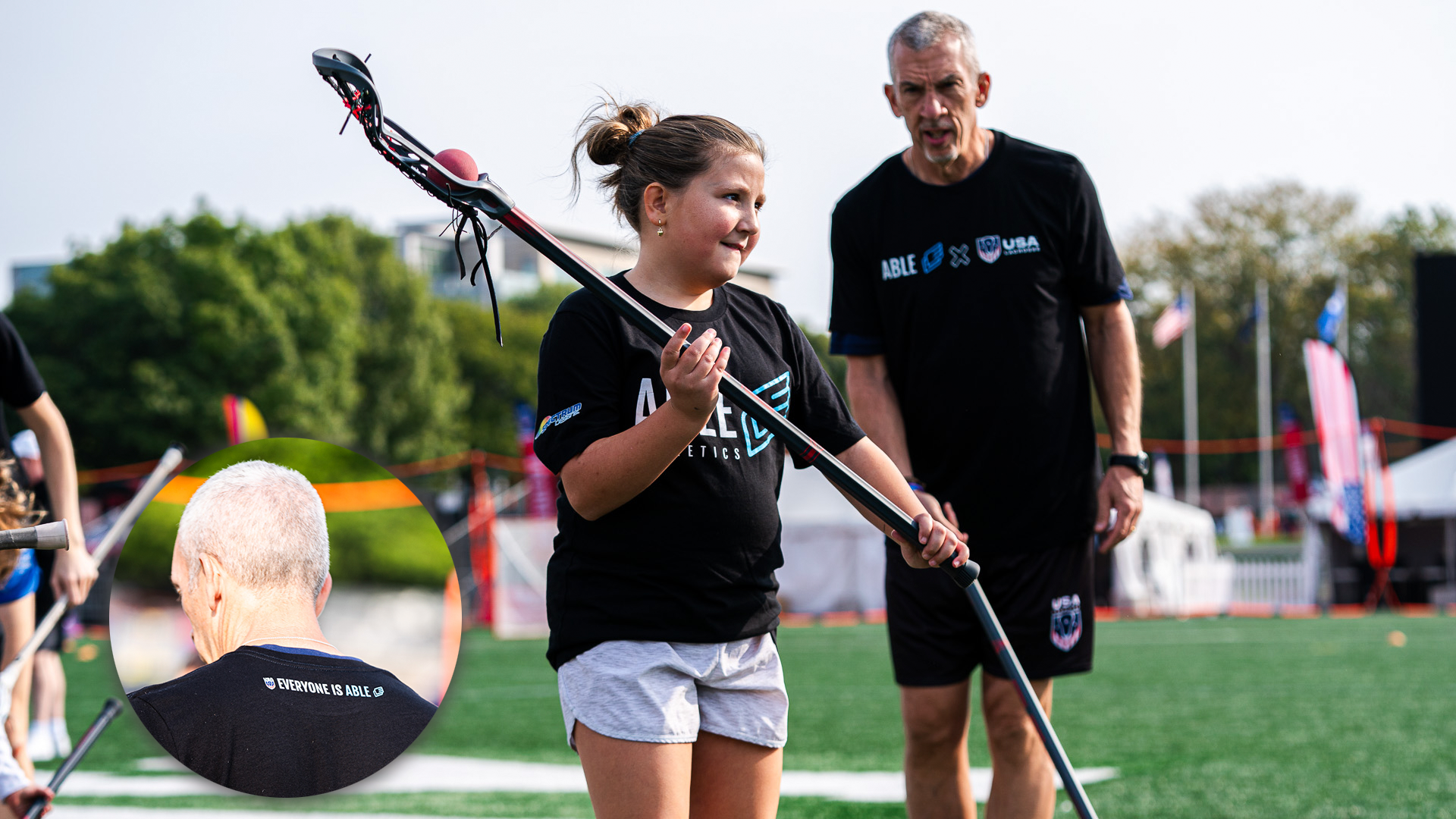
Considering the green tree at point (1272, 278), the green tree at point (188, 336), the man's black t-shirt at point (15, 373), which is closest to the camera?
the man's black t-shirt at point (15, 373)

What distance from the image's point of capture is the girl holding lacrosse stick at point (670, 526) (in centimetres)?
243

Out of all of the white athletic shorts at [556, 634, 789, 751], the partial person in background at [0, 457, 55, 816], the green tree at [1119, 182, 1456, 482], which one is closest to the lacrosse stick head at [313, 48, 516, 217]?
the white athletic shorts at [556, 634, 789, 751]

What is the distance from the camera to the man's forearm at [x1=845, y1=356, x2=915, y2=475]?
3576 mm

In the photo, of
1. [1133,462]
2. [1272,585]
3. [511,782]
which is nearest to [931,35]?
[1133,462]

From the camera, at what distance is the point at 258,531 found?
5.54ft

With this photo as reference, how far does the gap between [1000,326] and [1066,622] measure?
Result: 0.78m

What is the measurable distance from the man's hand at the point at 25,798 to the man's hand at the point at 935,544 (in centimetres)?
193

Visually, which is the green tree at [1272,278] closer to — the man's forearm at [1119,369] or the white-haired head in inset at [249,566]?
the man's forearm at [1119,369]

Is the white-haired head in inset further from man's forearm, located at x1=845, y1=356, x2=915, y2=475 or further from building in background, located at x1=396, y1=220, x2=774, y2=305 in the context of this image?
building in background, located at x1=396, y1=220, x2=774, y2=305

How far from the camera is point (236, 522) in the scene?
1.68m

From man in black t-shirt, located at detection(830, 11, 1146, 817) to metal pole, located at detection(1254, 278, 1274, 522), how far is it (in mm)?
48066

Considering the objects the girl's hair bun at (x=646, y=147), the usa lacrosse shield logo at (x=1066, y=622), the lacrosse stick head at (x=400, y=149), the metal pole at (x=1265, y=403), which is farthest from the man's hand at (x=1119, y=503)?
the metal pole at (x=1265, y=403)

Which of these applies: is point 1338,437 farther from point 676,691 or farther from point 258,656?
point 258,656

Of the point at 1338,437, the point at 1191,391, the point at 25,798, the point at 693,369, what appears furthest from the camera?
the point at 1191,391
